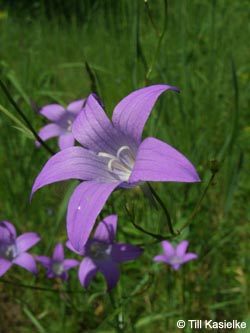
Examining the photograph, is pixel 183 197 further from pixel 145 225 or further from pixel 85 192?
pixel 85 192

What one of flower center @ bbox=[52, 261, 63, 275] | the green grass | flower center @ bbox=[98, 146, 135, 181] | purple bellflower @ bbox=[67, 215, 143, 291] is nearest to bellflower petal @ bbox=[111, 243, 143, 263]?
purple bellflower @ bbox=[67, 215, 143, 291]

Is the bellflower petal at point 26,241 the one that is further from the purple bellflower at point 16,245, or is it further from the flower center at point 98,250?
the flower center at point 98,250

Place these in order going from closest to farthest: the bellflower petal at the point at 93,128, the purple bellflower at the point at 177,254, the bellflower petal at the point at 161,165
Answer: the bellflower petal at the point at 161,165 < the bellflower petal at the point at 93,128 < the purple bellflower at the point at 177,254

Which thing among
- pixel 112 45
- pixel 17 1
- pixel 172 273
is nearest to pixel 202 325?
pixel 172 273

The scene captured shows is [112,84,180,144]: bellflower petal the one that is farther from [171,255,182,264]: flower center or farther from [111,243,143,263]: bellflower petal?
[171,255,182,264]: flower center

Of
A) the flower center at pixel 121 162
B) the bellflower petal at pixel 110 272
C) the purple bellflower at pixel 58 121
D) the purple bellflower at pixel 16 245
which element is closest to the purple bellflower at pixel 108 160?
the flower center at pixel 121 162

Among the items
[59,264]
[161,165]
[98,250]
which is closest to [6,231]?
[59,264]

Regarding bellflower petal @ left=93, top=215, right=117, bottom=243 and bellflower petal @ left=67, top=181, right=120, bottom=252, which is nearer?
bellflower petal @ left=67, top=181, right=120, bottom=252
